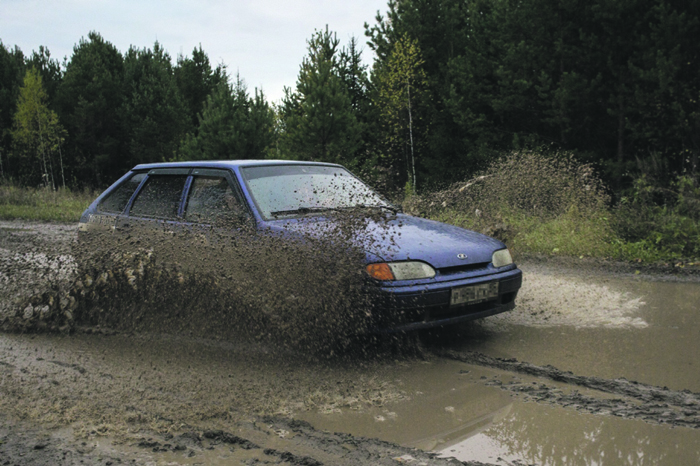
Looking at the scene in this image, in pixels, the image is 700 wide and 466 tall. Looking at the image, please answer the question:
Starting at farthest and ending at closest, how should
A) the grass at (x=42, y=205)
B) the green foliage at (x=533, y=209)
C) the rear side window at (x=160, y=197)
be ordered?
the grass at (x=42, y=205) → the green foliage at (x=533, y=209) → the rear side window at (x=160, y=197)

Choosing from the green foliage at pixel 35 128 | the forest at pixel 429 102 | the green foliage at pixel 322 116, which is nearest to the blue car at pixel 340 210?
the forest at pixel 429 102

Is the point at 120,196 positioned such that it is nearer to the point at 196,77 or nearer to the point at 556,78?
the point at 556,78

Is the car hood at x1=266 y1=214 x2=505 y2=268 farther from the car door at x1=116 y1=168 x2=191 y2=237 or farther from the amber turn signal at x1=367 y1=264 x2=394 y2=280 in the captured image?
the car door at x1=116 y1=168 x2=191 y2=237

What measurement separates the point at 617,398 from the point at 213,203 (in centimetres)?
331

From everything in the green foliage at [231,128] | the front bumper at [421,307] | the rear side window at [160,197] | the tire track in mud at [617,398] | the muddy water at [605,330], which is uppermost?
the green foliage at [231,128]

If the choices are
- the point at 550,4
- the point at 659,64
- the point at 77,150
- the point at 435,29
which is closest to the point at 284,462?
the point at 659,64

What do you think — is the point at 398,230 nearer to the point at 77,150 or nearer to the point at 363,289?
the point at 363,289

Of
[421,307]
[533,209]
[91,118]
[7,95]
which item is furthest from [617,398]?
[7,95]

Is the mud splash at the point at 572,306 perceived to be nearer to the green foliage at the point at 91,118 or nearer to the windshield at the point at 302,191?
the windshield at the point at 302,191

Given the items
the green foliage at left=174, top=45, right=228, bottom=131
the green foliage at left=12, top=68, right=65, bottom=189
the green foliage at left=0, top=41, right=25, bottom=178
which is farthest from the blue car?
the green foliage at left=174, top=45, right=228, bottom=131

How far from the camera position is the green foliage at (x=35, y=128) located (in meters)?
31.9

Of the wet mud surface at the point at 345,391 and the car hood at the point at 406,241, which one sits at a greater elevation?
the car hood at the point at 406,241

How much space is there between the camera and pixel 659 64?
19.7 metres

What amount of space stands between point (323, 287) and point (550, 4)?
24.4 meters
